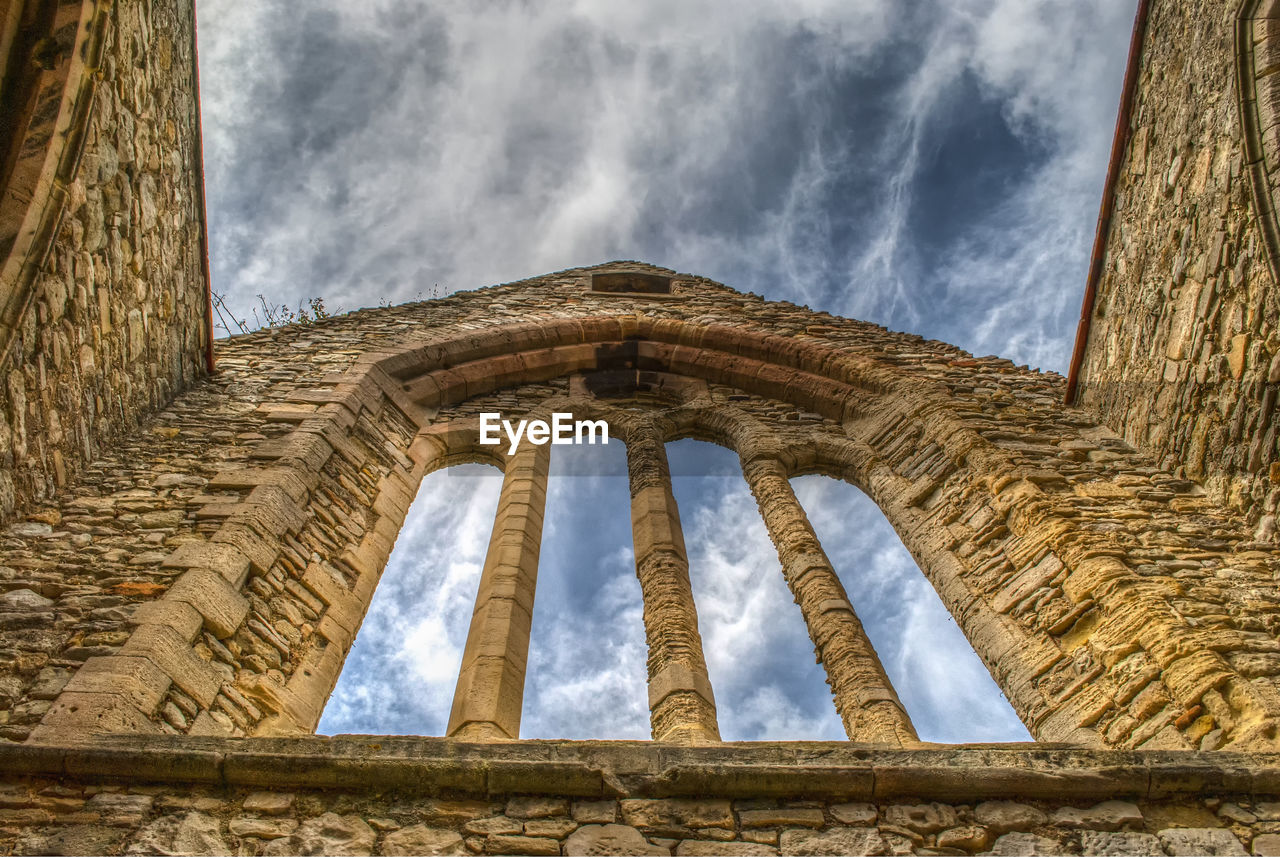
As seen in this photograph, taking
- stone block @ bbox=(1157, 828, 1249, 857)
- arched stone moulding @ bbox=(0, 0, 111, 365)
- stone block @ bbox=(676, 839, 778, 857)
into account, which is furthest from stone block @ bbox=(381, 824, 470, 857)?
arched stone moulding @ bbox=(0, 0, 111, 365)

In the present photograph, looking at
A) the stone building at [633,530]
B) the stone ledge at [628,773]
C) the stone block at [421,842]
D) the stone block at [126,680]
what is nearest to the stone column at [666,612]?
the stone building at [633,530]

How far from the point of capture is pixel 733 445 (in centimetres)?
761

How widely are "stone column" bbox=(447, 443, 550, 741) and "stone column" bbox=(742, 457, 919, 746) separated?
1449mm

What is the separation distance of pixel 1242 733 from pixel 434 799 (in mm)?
2958

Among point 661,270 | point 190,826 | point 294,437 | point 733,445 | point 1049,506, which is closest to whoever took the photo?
point 190,826

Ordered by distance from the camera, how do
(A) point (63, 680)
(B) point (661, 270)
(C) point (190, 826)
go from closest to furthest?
(C) point (190, 826) → (A) point (63, 680) → (B) point (661, 270)

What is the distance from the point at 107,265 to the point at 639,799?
415cm

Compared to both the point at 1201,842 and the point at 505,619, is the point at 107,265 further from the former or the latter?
the point at 1201,842

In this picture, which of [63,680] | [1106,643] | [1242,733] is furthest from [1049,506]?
[63,680]

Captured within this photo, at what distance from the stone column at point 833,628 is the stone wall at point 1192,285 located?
221 centimetres

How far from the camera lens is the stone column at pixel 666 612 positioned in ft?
13.4

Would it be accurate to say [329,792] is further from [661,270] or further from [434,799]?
[661,270]

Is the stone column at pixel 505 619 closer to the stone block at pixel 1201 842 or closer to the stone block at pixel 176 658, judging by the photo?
the stone block at pixel 176 658

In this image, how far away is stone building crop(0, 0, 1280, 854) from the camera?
119 inches
